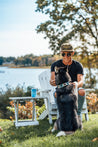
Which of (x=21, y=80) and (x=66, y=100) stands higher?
(x=66, y=100)

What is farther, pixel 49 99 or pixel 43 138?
pixel 49 99

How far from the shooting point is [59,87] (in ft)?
12.3

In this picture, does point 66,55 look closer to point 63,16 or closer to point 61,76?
point 61,76

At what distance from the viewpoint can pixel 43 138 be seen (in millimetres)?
3988

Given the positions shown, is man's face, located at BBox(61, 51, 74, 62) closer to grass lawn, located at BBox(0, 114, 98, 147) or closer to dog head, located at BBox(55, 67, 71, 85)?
dog head, located at BBox(55, 67, 71, 85)

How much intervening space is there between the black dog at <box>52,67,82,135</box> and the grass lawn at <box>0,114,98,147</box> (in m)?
0.23

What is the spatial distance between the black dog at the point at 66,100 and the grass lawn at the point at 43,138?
23 centimetres

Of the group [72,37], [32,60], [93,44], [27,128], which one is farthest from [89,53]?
[27,128]

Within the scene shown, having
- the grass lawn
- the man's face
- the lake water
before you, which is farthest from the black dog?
the lake water

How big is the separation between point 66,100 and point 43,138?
742 mm

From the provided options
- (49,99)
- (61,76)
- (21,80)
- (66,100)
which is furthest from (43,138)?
(21,80)

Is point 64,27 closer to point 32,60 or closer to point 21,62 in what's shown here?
point 32,60

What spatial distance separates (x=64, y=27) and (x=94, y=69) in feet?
10.1

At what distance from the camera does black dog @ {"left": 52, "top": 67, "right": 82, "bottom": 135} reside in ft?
12.2
